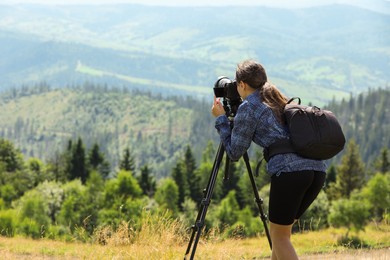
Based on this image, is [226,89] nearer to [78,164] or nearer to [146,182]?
[146,182]

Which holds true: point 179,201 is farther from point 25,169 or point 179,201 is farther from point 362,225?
point 362,225

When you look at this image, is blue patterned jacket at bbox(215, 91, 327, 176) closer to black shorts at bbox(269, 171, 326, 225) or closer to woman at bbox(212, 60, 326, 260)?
woman at bbox(212, 60, 326, 260)

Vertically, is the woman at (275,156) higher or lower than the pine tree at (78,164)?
higher

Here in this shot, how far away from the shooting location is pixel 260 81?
18.8 feet

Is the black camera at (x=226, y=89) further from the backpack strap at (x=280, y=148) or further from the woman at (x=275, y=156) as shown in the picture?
the backpack strap at (x=280, y=148)

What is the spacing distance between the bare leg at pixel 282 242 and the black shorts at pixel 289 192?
94mm

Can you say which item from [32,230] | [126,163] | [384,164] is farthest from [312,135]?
[384,164]

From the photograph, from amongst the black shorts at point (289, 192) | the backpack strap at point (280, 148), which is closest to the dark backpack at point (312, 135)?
the backpack strap at point (280, 148)

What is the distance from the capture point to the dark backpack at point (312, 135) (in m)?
5.35

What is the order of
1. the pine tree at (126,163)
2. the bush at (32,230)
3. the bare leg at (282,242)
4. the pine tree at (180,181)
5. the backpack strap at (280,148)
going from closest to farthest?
the backpack strap at (280,148) → the bare leg at (282,242) → the bush at (32,230) → the pine tree at (180,181) → the pine tree at (126,163)

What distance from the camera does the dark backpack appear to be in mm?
5348

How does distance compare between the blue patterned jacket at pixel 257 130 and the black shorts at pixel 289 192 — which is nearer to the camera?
the black shorts at pixel 289 192

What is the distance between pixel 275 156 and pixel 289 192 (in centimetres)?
37

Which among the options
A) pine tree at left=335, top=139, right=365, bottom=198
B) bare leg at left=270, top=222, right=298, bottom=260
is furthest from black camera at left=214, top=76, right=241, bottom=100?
pine tree at left=335, top=139, right=365, bottom=198
